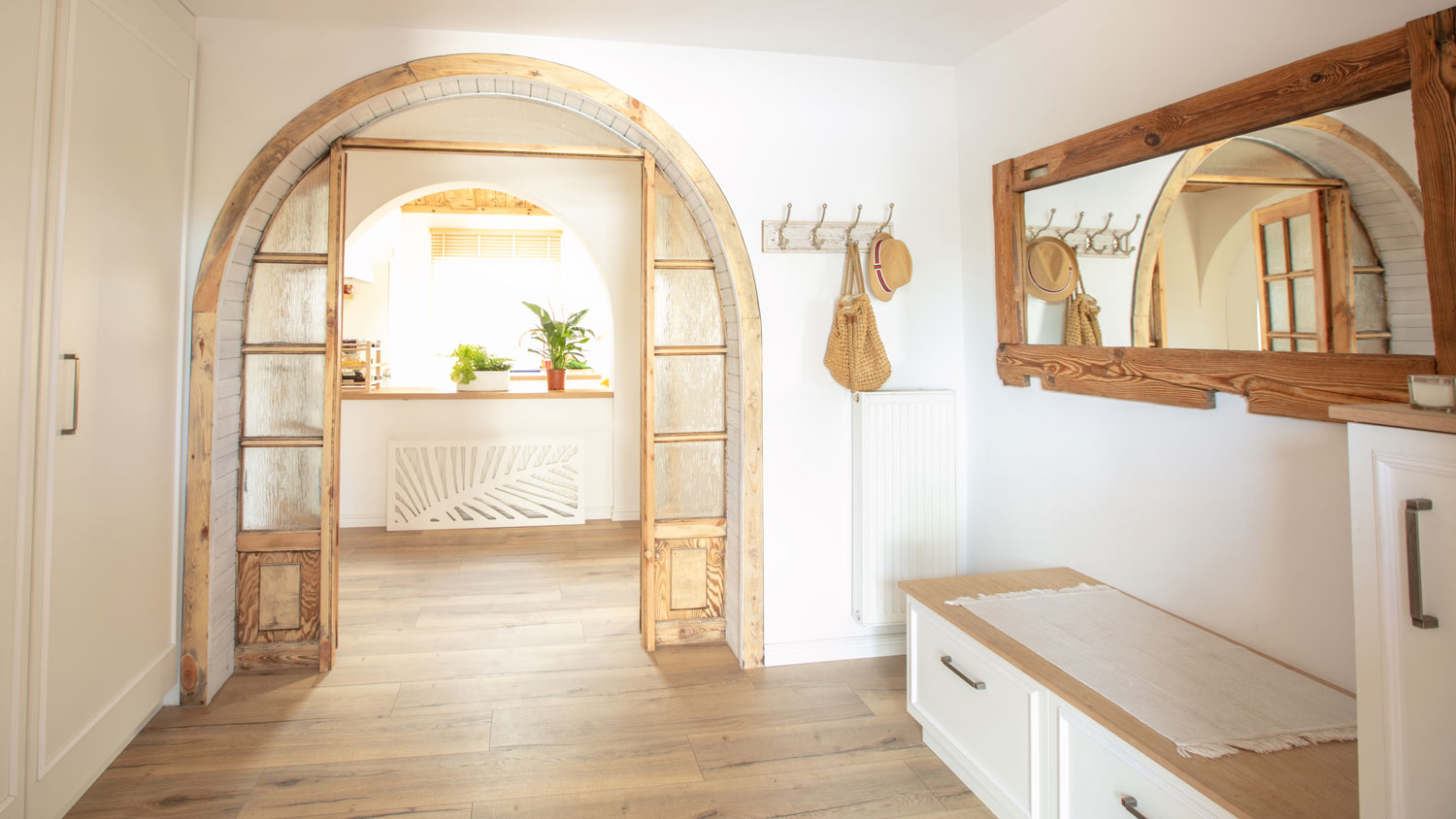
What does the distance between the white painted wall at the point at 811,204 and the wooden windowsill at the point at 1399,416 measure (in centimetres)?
177

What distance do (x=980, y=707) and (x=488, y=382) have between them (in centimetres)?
397

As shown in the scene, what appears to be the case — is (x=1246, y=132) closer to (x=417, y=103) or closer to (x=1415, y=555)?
(x=1415, y=555)

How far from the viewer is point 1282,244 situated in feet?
5.29

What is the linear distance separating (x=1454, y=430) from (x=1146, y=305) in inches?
46.0

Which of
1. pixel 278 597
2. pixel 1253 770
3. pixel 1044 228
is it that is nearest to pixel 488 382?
pixel 278 597

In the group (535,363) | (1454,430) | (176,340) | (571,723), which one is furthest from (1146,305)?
(535,363)

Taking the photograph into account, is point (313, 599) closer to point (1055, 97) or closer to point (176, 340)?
point (176, 340)

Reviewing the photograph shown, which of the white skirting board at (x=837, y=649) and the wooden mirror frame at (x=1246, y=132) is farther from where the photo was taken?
the white skirting board at (x=837, y=649)

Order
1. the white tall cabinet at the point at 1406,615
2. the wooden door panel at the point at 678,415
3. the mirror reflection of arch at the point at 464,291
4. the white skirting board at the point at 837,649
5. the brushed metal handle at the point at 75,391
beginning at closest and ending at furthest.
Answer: the white tall cabinet at the point at 1406,615 < the brushed metal handle at the point at 75,391 < the white skirting board at the point at 837,649 < the wooden door panel at the point at 678,415 < the mirror reflection of arch at the point at 464,291

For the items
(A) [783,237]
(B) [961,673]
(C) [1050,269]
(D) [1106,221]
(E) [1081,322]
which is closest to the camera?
(B) [961,673]

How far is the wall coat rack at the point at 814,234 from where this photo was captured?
9.17 feet

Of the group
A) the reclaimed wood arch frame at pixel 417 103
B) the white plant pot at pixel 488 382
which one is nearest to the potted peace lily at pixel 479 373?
the white plant pot at pixel 488 382

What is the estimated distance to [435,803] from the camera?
6.45 feet

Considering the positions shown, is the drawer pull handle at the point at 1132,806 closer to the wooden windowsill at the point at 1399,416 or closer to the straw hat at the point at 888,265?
the wooden windowsill at the point at 1399,416
